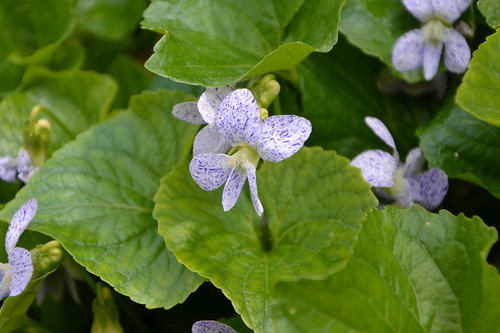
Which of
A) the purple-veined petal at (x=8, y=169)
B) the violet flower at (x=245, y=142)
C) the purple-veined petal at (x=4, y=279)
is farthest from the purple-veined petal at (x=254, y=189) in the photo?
the purple-veined petal at (x=8, y=169)

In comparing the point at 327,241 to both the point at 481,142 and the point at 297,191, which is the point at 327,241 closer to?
the point at 297,191

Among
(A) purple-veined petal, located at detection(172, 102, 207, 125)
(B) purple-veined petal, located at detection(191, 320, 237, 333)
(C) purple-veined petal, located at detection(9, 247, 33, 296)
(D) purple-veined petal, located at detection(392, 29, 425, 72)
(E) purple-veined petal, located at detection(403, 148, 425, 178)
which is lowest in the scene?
(B) purple-veined petal, located at detection(191, 320, 237, 333)

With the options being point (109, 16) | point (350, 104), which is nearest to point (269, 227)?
point (350, 104)

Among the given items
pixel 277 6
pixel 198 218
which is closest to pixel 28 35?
pixel 277 6

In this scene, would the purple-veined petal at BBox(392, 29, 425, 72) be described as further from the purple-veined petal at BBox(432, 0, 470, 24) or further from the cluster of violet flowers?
the cluster of violet flowers

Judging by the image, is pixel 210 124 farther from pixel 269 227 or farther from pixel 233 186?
pixel 269 227

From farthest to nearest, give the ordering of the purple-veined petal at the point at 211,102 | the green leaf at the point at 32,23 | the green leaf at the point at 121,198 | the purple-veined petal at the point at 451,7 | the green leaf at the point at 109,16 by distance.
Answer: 1. the green leaf at the point at 109,16
2. the green leaf at the point at 32,23
3. the purple-veined petal at the point at 451,7
4. the green leaf at the point at 121,198
5. the purple-veined petal at the point at 211,102

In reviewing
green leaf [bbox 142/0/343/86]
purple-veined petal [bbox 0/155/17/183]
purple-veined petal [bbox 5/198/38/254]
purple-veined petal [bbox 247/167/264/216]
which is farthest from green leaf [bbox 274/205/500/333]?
purple-veined petal [bbox 0/155/17/183]

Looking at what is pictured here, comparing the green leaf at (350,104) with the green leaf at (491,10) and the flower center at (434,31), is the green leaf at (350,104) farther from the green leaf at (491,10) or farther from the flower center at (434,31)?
the green leaf at (491,10)
